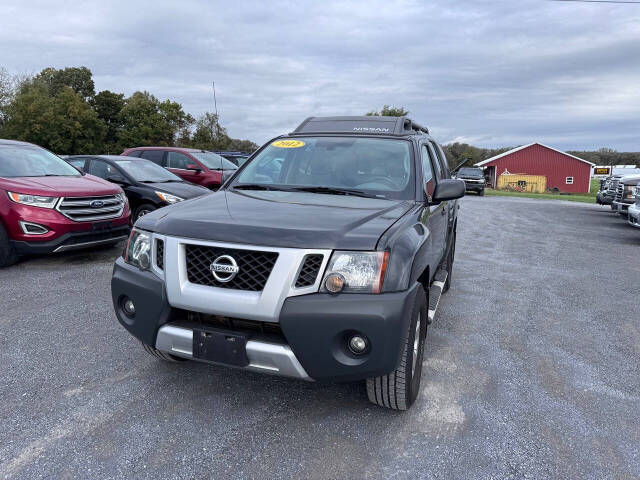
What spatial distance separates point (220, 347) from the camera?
2.43 m

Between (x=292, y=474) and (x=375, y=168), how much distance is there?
2.25m

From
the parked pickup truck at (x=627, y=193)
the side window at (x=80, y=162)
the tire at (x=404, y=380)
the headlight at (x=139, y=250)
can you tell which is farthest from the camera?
the parked pickup truck at (x=627, y=193)

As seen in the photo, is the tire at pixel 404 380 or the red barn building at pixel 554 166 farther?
the red barn building at pixel 554 166

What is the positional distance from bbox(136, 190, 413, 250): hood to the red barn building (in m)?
51.8

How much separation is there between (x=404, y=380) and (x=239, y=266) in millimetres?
1116

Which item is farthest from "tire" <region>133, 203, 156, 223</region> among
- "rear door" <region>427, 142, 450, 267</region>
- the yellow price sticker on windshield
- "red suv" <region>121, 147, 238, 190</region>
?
"rear door" <region>427, 142, 450, 267</region>

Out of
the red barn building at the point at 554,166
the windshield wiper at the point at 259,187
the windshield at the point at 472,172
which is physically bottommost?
the windshield wiper at the point at 259,187

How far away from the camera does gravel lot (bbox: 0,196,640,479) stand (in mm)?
2332

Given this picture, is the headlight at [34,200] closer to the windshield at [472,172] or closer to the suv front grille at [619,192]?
the suv front grille at [619,192]

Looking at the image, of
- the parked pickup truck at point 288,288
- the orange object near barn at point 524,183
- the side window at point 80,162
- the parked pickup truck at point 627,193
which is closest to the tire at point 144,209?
the side window at point 80,162

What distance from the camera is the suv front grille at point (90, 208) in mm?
6121

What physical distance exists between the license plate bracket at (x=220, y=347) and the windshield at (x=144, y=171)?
6880 mm

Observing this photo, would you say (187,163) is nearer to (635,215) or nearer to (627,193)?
(635,215)

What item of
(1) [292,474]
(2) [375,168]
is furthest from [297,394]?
(2) [375,168]
